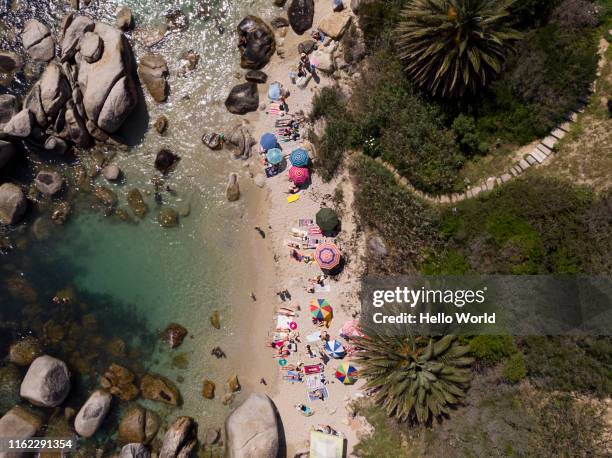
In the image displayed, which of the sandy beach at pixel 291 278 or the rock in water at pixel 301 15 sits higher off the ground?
the rock in water at pixel 301 15

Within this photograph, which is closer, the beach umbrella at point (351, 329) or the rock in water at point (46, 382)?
the beach umbrella at point (351, 329)

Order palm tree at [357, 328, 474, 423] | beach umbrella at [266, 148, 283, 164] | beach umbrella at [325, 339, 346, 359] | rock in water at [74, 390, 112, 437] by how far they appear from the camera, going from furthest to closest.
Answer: rock in water at [74, 390, 112, 437] → beach umbrella at [266, 148, 283, 164] → beach umbrella at [325, 339, 346, 359] → palm tree at [357, 328, 474, 423]

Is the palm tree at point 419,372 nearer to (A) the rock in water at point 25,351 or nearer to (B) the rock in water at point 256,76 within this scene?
(B) the rock in water at point 256,76

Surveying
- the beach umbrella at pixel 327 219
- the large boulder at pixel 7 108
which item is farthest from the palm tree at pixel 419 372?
the large boulder at pixel 7 108

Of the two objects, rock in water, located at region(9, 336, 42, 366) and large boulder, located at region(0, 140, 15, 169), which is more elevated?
large boulder, located at region(0, 140, 15, 169)

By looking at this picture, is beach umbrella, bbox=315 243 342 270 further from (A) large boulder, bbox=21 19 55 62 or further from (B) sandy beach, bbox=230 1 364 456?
(A) large boulder, bbox=21 19 55 62

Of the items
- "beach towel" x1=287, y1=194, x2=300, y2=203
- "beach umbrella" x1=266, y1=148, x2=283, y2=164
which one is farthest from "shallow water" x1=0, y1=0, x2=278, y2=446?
"beach towel" x1=287, y1=194, x2=300, y2=203
